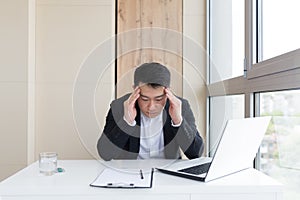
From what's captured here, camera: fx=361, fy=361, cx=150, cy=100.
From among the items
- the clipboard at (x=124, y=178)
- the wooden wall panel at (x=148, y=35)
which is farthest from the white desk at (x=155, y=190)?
the wooden wall panel at (x=148, y=35)

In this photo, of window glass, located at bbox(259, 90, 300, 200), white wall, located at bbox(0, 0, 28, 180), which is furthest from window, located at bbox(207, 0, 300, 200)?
white wall, located at bbox(0, 0, 28, 180)

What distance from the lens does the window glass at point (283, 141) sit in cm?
114

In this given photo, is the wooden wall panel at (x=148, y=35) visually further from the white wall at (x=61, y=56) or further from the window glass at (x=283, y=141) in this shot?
the window glass at (x=283, y=141)

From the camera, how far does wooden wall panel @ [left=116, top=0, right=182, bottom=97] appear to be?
2.17m

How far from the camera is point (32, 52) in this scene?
2205mm

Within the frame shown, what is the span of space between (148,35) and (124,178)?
1.21 metres

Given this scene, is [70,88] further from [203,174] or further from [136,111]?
[203,174]

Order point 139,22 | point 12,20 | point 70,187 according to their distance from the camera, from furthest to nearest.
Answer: point 139,22 → point 12,20 → point 70,187

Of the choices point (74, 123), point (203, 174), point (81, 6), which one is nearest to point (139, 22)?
point (81, 6)

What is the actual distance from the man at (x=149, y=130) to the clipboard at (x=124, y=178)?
280mm

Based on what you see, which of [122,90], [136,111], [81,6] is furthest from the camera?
[81,6]

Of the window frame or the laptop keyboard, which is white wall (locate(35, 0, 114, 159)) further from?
the laptop keyboard

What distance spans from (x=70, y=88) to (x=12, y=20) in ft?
1.72

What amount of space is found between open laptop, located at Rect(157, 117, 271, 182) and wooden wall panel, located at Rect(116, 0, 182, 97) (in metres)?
0.80
